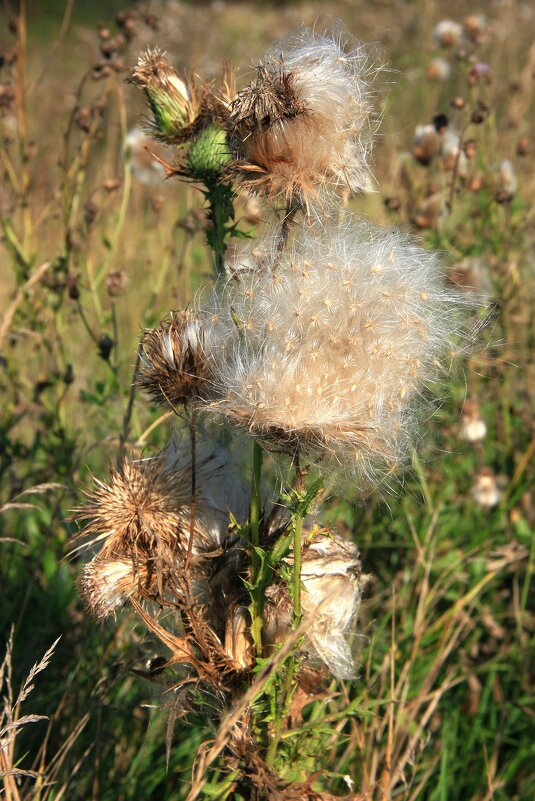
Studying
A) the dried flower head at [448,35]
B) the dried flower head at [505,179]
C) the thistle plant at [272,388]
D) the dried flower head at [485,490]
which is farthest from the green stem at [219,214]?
the dried flower head at [448,35]

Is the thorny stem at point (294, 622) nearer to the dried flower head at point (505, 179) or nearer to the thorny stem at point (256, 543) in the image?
the thorny stem at point (256, 543)

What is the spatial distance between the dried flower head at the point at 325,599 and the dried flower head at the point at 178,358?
0.33m

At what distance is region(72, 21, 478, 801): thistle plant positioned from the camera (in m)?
1.20

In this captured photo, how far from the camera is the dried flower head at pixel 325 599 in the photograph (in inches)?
53.8

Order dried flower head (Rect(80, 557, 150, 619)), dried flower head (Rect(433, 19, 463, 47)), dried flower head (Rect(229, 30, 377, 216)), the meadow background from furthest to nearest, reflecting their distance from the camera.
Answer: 1. dried flower head (Rect(433, 19, 463, 47))
2. the meadow background
3. dried flower head (Rect(80, 557, 150, 619))
4. dried flower head (Rect(229, 30, 377, 216))

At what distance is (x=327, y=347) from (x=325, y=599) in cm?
43

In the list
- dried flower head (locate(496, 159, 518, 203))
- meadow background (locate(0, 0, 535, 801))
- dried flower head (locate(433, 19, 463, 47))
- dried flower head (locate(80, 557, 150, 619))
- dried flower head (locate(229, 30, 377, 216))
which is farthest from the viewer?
dried flower head (locate(433, 19, 463, 47))

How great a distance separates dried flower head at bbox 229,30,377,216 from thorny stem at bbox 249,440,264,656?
15.5 inches

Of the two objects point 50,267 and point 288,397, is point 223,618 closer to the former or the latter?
point 288,397

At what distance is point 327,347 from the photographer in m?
1.22

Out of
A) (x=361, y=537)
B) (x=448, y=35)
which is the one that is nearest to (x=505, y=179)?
(x=448, y=35)

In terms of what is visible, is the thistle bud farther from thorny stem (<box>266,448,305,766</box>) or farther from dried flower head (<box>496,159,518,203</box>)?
dried flower head (<box>496,159,518,203</box>)

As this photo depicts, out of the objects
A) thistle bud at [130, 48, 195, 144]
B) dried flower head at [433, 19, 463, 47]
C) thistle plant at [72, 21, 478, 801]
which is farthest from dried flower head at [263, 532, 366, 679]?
dried flower head at [433, 19, 463, 47]

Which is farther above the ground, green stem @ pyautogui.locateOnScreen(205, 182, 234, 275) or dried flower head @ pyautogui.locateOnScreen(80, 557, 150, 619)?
green stem @ pyautogui.locateOnScreen(205, 182, 234, 275)
